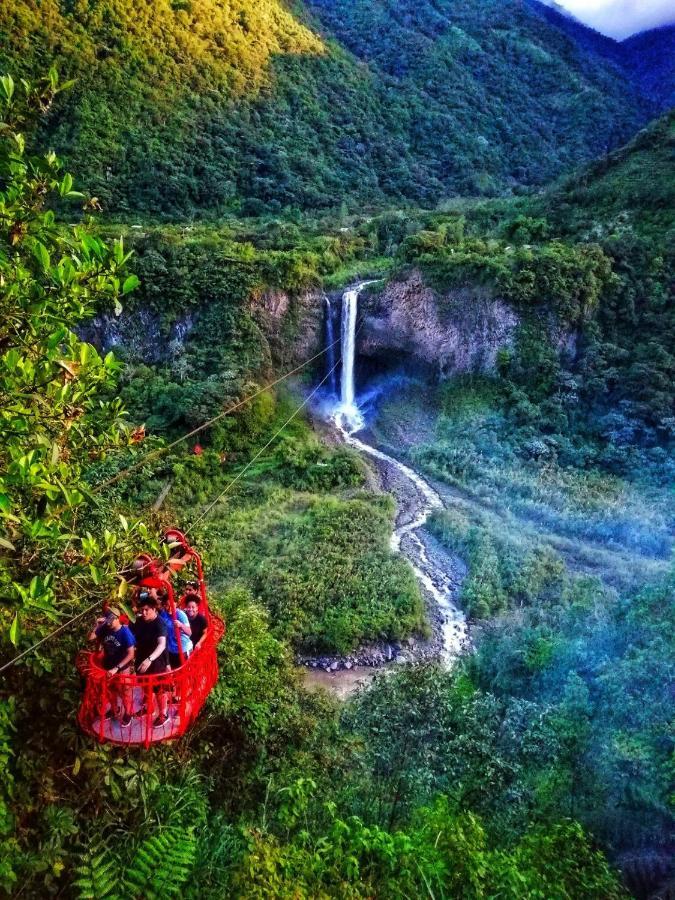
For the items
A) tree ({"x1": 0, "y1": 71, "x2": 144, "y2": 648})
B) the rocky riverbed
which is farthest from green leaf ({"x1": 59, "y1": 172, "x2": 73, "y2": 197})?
the rocky riverbed

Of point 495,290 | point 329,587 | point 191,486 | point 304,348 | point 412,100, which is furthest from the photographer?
point 412,100

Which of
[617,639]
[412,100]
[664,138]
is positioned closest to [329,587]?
[617,639]

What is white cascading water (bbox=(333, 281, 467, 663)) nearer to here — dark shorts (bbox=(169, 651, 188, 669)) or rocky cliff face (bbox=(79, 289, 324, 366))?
rocky cliff face (bbox=(79, 289, 324, 366))

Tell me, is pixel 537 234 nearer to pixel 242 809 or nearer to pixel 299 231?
pixel 299 231

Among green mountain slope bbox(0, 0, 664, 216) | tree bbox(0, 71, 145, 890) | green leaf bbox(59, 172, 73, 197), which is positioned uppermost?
green mountain slope bbox(0, 0, 664, 216)

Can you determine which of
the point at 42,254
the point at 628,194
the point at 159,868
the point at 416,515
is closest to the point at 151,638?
the point at 159,868
